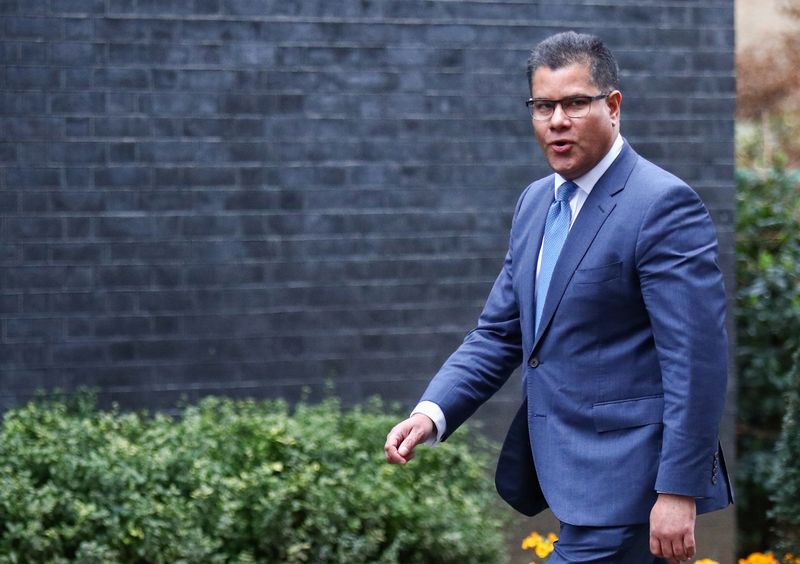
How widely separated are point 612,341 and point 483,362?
49 cm

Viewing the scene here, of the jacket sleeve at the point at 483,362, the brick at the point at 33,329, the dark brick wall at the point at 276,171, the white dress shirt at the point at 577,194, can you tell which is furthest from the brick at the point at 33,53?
the white dress shirt at the point at 577,194

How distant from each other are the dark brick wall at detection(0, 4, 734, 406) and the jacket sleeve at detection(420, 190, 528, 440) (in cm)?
263

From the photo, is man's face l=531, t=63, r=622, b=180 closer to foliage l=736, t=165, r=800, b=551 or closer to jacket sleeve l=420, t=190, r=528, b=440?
jacket sleeve l=420, t=190, r=528, b=440

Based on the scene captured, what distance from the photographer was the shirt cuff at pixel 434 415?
10.9 ft

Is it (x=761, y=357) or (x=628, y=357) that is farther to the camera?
(x=761, y=357)

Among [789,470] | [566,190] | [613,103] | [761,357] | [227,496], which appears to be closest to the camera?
[613,103]

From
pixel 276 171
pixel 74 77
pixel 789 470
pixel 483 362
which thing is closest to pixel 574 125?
pixel 483 362

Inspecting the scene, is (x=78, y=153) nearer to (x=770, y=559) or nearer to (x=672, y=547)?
(x=770, y=559)

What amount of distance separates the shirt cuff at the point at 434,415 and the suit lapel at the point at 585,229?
1.20 ft

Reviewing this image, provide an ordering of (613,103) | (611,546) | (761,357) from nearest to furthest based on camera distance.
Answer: (611,546) → (613,103) → (761,357)

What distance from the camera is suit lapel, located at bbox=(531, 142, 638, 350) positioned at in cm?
313

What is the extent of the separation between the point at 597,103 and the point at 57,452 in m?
3.07

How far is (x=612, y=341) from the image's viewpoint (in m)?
3.10

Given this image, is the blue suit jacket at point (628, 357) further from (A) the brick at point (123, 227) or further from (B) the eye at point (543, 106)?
(A) the brick at point (123, 227)
